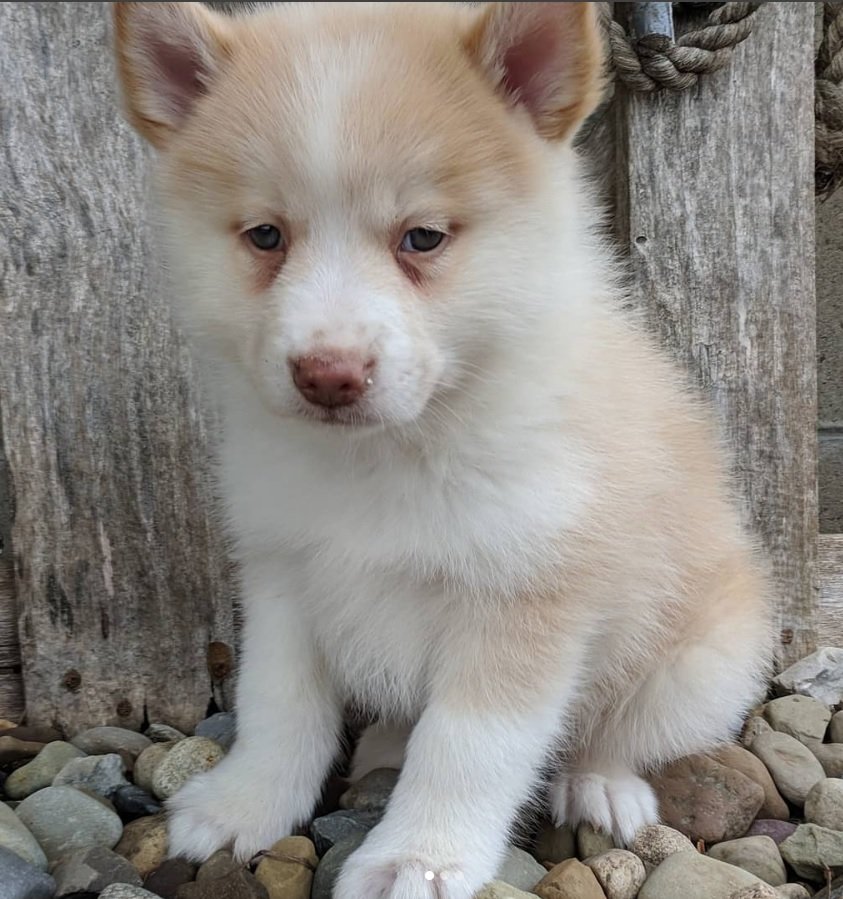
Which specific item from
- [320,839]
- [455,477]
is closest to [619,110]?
[455,477]

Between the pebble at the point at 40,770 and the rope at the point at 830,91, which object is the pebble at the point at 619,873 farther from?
the rope at the point at 830,91

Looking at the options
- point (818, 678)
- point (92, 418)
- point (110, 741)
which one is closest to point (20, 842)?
point (110, 741)

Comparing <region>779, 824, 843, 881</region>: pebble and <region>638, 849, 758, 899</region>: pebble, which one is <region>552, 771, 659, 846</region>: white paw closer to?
<region>638, 849, 758, 899</region>: pebble

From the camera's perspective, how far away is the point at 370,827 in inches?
82.7

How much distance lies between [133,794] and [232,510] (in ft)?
2.38

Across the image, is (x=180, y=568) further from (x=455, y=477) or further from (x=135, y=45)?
(x=135, y=45)

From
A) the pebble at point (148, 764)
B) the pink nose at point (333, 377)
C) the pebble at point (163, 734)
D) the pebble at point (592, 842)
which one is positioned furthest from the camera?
the pebble at point (163, 734)

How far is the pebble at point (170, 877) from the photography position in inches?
73.6

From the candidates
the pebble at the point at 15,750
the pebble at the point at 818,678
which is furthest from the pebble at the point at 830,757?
the pebble at the point at 15,750

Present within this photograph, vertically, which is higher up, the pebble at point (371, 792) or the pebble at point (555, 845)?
the pebble at point (371, 792)

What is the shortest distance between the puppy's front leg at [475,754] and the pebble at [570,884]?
10 cm

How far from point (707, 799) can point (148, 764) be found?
4.46ft

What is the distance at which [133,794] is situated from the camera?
7.37 ft

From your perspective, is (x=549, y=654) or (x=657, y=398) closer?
(x=549, y=654)
